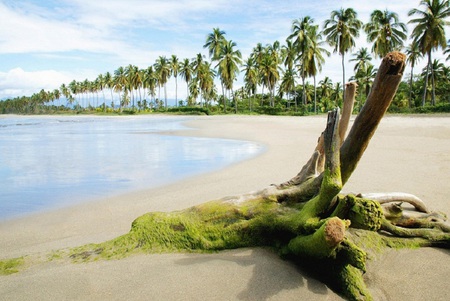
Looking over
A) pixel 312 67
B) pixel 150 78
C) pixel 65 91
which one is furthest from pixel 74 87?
pixel 312 67

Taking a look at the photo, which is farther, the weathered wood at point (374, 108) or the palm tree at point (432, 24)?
the palm tree at point (432, 24)

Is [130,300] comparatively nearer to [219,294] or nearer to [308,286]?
[219,294]

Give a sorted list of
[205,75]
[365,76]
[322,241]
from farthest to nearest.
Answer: [205,75]
[365,76]
[322,241]


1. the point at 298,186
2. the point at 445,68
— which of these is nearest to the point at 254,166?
the point at 298,186

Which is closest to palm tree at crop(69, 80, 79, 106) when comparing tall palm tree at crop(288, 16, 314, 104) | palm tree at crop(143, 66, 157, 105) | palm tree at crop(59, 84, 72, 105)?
palm tree at crop(59, 84, 72, 105)

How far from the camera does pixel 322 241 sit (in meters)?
2.47

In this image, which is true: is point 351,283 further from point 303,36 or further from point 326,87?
point 326,87

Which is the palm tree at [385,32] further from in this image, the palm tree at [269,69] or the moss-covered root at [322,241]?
the moss-covered root at [322,241]

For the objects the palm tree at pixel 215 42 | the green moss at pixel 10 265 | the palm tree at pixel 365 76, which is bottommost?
the green moss at pixel 10 265

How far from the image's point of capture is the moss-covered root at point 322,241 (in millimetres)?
2320

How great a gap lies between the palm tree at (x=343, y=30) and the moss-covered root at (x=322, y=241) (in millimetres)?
48944

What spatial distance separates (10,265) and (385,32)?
161 ft

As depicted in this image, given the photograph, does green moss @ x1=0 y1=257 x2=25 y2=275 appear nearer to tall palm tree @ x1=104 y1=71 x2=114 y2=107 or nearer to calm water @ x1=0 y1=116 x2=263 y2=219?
calm water @ x1=0 y1=116 x2=263 y2=219

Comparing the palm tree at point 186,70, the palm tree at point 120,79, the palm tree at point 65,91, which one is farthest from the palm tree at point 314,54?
the palm tree at point 65,91
